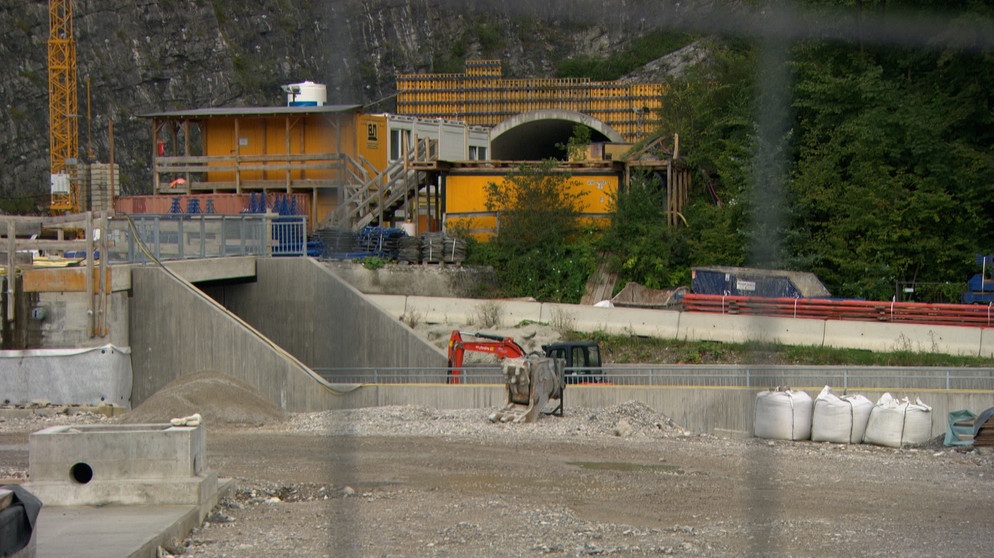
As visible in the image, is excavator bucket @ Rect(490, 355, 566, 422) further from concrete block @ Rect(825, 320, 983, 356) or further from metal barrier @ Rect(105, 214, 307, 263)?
concrete block @ Rect(825, 320, 983, 356)

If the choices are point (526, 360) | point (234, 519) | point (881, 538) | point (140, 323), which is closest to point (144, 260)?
point (140, 323)

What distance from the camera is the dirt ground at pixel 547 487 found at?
26.8 ft

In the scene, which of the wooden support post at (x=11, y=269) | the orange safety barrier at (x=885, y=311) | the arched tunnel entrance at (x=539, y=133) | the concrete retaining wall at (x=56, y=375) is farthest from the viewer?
the arched tunnel entrance at (x=539, y=133)

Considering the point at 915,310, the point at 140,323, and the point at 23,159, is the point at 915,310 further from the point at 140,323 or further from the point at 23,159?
the point at 23,159

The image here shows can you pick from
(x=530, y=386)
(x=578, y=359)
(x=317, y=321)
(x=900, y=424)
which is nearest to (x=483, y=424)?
(x=530, y=386)

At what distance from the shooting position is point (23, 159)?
46531 mm

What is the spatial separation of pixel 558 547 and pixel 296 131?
656 inches

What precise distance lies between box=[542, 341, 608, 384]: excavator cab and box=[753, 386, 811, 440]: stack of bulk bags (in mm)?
2942

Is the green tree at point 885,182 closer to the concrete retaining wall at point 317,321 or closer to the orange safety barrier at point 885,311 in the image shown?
the orange safety barrier at point 885,311

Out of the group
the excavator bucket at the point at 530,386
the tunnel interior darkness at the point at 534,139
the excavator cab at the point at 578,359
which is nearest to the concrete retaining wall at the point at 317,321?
the excavator cab at the point at 578,359

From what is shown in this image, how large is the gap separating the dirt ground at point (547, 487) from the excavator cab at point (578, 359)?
1.28m

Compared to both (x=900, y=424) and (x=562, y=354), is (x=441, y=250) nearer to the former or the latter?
(x=562, y=354)

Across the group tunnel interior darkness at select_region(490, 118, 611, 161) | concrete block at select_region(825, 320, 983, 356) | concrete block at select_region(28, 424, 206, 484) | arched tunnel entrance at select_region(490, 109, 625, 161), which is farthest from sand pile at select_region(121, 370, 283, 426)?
tunnel interior darkness at select_region(490, 118, 611, 161)

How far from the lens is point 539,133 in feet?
117
